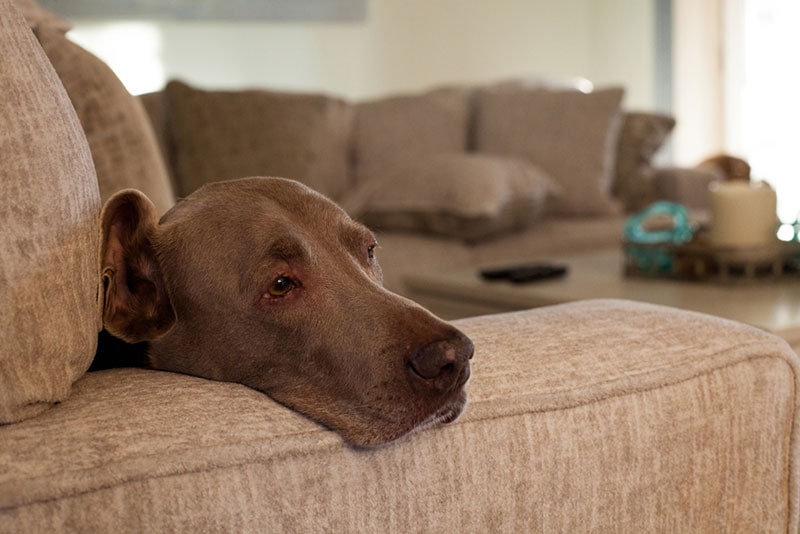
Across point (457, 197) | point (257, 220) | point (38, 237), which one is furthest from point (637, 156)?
point (38, 237)

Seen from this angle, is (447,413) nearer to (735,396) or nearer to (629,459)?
(629,459)

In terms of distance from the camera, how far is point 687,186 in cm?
406

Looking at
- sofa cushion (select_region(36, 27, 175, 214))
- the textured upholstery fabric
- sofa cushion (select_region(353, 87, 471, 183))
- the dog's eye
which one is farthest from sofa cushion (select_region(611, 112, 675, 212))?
the dog's eye

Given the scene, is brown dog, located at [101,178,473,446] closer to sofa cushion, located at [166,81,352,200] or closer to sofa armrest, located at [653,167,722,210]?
sofa cushion, located at [166,81,352,200]

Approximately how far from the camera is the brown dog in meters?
0.99

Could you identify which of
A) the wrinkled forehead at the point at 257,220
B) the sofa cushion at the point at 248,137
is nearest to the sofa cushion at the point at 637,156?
the sofa cushion at the point at 248,137

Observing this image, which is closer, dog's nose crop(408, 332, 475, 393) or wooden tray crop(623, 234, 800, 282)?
dog's nose crop(408, 332, 475, 393)

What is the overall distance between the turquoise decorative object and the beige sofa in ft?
4.18

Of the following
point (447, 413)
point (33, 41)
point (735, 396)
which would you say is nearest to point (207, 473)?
point (447, 413)

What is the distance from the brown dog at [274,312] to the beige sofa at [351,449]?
4 cm

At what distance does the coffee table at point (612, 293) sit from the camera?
78.0 inches

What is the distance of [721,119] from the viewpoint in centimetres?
608

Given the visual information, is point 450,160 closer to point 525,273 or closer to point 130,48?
point 525,273

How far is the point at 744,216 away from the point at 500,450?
162 cm
